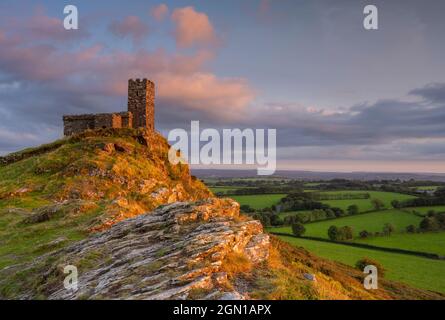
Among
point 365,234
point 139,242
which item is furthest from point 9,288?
point 365,234

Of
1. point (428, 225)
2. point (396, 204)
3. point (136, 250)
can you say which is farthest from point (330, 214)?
point (136, 250)

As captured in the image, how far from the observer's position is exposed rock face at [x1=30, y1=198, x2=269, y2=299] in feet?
28.9

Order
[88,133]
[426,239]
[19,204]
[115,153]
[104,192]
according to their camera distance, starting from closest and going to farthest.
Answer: [19,204]
[104,192]
[115,153]
[88,133]
[426,239]

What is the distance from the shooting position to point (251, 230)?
12742 mm

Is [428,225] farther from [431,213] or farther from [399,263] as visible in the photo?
[399,263]

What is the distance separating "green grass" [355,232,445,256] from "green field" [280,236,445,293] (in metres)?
5.85

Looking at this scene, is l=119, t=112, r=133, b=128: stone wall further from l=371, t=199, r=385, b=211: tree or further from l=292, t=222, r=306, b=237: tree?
l=371, t=199, r=385, b=211: tree

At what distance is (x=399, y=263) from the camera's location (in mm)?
67750

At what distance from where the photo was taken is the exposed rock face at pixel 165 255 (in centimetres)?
880

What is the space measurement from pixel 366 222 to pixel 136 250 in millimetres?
99779

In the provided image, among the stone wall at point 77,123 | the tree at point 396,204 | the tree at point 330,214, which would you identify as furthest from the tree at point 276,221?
the stone wall at point 77,123
